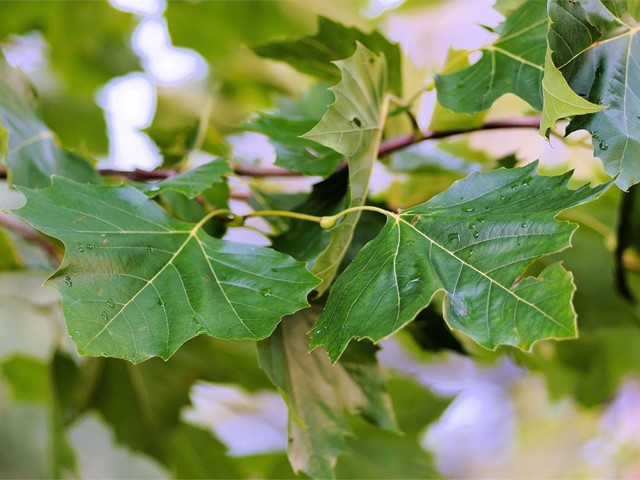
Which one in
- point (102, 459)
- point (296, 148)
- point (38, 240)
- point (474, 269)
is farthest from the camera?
point (102, 459)

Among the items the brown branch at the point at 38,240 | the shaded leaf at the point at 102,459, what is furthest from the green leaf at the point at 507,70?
the shaded leaf at the point at 102,459

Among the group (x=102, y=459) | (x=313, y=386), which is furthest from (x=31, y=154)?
(x=102, y=459)

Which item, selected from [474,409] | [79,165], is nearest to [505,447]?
[474,409]

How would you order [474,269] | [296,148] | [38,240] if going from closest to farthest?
[474,269] → [296,148] → [38,240]

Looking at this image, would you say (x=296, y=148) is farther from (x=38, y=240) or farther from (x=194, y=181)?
(x=38, y=240)

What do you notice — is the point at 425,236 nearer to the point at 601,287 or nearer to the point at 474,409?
the point at 601,287
